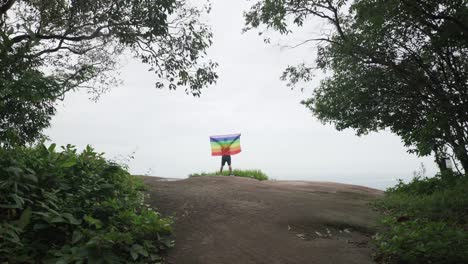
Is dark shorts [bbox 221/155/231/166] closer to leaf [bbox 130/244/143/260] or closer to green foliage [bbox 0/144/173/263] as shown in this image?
green foliage [bbox 0/144/173/263]

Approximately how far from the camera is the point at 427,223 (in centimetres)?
543

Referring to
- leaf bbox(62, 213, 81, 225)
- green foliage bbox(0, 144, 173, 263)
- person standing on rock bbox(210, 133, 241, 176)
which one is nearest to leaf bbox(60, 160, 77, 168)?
green foliage bbox(0, 144, 173, 263)

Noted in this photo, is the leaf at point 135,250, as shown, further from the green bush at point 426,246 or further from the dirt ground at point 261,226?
the green bush at point 426,246

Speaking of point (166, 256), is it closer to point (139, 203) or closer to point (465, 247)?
point (139, 203)

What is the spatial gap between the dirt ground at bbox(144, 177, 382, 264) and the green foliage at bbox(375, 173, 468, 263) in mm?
346

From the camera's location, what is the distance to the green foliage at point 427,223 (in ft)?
14.1

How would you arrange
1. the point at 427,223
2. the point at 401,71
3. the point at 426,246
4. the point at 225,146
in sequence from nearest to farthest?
the point at 426,246
the point at 427,223
the point at 401,71
the point at 225,146

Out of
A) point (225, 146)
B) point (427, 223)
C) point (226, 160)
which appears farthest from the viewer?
point (225, 146)

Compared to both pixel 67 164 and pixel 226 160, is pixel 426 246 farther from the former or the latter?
pixel 226 160

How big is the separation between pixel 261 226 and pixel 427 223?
270cm

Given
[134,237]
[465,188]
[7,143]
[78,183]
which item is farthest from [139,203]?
[465,188]

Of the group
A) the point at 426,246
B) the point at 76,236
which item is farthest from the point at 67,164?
the point at 426,246

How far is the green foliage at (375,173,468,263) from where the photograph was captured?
4.30m

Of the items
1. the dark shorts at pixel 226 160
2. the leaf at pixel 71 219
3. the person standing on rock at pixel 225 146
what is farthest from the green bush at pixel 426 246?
the person standing on rock at pixel 225 146
